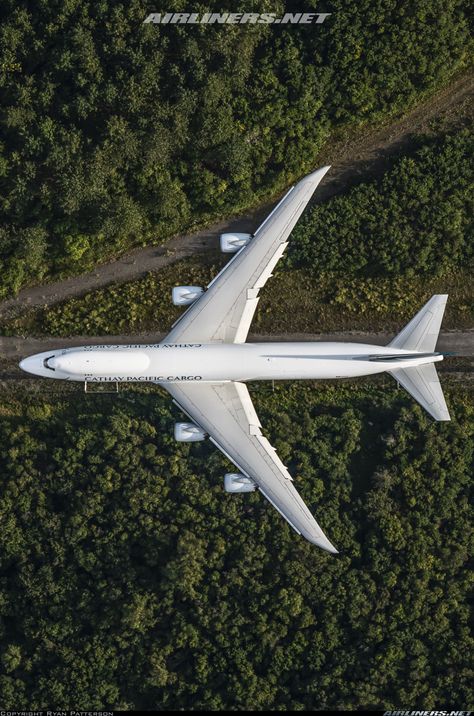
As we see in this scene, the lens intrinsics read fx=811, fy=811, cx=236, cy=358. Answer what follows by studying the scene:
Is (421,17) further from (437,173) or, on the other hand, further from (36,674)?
(36,674)

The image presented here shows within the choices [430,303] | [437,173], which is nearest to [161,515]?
[430,303]

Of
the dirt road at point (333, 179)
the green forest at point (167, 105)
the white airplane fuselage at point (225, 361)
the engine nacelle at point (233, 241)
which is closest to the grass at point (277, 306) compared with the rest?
the dirt road at point (333, 179)

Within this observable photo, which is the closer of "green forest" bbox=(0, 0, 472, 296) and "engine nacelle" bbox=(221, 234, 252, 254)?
"engine nacelle" bbox=(221, 234, 252, 254)

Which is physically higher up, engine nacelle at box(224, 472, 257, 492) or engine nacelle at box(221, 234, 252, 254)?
engine nacelle at box(221, 234, 252, 254)

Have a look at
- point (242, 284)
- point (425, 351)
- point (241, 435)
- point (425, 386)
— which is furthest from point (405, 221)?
point (241, 435)

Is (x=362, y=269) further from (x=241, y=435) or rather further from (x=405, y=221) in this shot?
(x=241, y=435)

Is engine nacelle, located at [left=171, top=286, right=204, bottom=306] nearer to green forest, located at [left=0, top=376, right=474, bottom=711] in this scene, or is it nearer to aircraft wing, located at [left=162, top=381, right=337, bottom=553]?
aircraft wing, located at [left=162, top=381, right=337, bottom=553]

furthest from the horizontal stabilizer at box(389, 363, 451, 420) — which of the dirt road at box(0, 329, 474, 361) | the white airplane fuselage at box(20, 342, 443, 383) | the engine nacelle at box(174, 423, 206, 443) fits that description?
the engine nacelle at box(174, 423, 206, 443)
